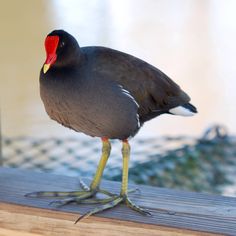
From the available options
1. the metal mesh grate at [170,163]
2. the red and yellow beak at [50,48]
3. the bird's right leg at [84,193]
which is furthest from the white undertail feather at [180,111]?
the metal mesh grate at [170,163]

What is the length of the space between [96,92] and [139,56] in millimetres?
2581

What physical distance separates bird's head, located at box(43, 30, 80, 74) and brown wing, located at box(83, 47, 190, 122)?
0.14 ft

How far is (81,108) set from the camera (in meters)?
0.83

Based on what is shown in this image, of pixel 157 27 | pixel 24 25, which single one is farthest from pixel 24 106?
pixel 157 27

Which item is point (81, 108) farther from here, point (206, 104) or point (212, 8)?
point (212, 8)

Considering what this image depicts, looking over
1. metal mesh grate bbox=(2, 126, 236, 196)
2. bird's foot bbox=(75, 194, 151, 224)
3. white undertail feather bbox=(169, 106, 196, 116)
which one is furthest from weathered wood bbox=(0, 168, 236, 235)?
metal mesh grate bbox=(2, 126, 236, 196)

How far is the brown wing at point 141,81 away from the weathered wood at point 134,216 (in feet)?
0.42

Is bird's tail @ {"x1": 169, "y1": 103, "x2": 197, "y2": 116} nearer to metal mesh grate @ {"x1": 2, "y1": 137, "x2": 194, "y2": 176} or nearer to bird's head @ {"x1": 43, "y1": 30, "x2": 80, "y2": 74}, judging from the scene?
bird's head @ {"x1": 43, "y1": 30, "x2": 80, "y2": 74}

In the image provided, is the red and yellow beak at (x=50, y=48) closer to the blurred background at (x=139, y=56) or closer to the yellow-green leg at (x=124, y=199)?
the yellow-green leg at (x=124, y=199)

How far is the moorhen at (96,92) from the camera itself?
0.83 m

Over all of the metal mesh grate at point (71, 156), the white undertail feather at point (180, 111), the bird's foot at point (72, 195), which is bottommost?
the metal mesh grate at point (71, 156)

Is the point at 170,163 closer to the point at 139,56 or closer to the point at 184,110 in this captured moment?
the point at 184,110

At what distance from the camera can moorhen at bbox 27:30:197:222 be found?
830 mm

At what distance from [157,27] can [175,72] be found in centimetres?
142
